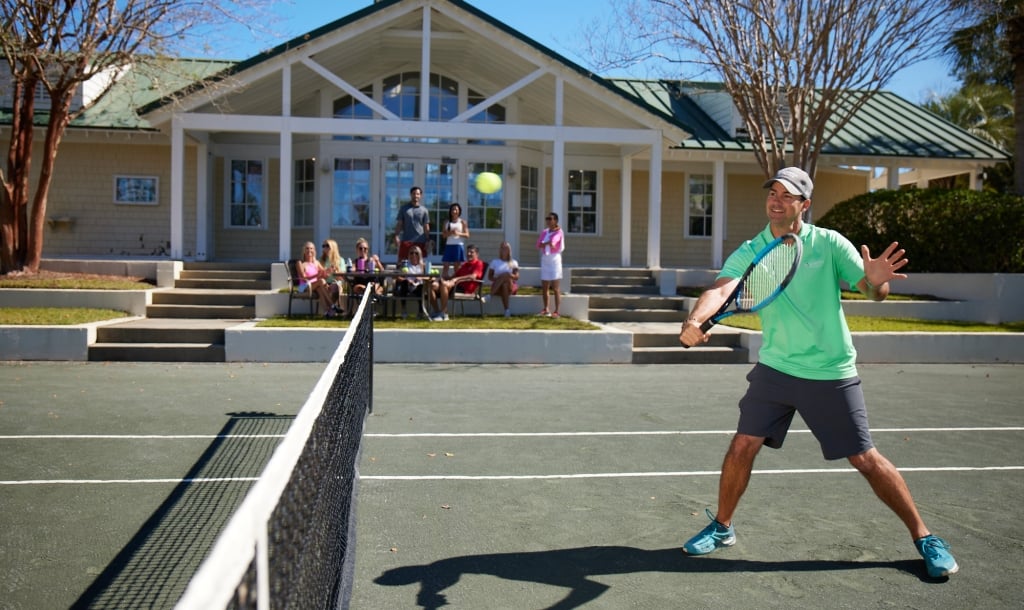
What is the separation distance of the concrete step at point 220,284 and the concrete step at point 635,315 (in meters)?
6.94

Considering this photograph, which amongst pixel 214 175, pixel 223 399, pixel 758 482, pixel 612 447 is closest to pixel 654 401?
pixel 612 447

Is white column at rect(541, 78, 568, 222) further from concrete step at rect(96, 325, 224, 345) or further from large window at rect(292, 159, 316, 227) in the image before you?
concrete step at rect(96, 325, 224, 345)

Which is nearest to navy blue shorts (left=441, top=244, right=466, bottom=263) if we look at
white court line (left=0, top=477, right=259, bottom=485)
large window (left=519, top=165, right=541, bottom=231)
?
large window (left=519, top=165, right=541, bottom=231)

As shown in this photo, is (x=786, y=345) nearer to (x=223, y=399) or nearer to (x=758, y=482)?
(x=758, y=482)

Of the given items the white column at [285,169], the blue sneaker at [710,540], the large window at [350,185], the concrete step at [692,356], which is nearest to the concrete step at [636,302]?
the concrete step at [692,356]

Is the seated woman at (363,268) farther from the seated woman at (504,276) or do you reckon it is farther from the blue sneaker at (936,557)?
the blue sneaker at (936,557)

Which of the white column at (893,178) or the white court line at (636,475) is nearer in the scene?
the white court line at (636,475)

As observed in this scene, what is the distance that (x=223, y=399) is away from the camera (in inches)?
415

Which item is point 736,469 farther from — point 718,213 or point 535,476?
point 718,213

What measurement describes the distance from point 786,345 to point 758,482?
2224 mm

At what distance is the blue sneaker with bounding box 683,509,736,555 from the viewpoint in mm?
5281

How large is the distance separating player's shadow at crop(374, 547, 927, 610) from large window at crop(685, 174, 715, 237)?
22193 millimetres

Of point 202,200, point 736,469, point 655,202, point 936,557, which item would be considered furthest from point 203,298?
point 936,557

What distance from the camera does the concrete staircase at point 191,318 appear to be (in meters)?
14.4
